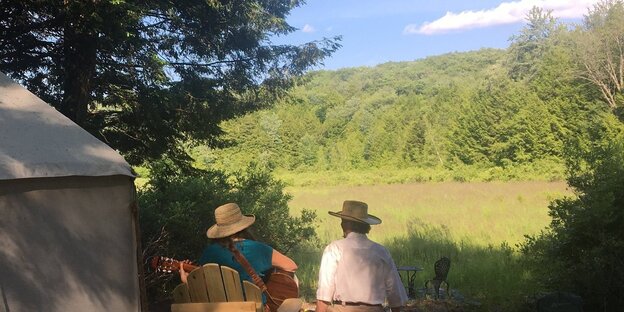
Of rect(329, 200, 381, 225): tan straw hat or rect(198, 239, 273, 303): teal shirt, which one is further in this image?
rect(198, 239, 273, 303): teal shirt

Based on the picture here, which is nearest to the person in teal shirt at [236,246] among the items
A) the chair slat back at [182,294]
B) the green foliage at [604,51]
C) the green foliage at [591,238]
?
the chair slat back at [182,294]

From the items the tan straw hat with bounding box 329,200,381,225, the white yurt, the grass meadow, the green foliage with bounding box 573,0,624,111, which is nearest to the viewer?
the tan straw hat with bounding box 329,200,381,225

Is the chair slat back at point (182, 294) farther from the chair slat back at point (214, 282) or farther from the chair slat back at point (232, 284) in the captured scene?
the chair slat back at point (232, 284)

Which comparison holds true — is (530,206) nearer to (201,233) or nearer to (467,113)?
(201,233)

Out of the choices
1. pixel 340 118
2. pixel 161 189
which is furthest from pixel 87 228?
pixel 340 118

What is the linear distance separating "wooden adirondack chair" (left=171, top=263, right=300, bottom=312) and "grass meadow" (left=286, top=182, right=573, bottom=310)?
185 inches

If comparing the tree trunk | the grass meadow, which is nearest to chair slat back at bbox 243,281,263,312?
the grass meadow

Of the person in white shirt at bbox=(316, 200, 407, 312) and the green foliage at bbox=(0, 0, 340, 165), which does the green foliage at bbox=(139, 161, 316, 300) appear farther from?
the person in white shirt at bbox=(316, 200, 407, 312)

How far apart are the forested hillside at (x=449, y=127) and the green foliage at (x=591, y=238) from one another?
23507 mm

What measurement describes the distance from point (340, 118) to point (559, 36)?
31700 mm

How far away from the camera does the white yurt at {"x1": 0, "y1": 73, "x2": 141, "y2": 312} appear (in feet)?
13.7

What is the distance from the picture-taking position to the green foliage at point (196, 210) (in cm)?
792

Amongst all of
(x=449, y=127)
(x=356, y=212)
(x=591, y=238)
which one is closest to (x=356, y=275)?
(x=356, y=212)

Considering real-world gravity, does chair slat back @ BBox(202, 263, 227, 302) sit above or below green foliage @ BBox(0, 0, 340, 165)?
below
